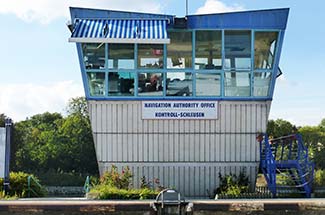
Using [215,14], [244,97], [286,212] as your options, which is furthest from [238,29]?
[286,212]

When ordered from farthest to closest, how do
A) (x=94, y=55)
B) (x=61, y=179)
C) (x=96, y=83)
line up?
(x=61, y=179)
(x=96, y=83)
(x=94, y=55)

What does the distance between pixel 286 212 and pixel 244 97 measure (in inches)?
251

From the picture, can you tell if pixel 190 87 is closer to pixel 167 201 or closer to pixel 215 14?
pixel 215 14

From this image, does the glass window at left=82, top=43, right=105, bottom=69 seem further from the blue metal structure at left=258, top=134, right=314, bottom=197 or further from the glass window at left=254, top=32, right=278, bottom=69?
the blue metal structure at left=258, top=134, right=314, bottom=197

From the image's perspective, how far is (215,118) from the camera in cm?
1786

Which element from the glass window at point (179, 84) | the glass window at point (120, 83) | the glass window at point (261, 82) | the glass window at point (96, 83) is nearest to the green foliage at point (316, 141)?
the glass window at point (261, 82)

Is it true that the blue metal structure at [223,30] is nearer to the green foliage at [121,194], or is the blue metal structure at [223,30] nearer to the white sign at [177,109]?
the white sign at [177,109]

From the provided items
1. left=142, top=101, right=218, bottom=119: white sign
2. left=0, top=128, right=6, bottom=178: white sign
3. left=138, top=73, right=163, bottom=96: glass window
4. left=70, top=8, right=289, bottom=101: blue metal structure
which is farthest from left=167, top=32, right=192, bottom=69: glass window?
left=0, top=128, right=6, bottom=178: white sign

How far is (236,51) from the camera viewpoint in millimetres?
17812

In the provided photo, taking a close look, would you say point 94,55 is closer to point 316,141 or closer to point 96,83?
point 96,83

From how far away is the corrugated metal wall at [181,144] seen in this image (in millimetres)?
17891

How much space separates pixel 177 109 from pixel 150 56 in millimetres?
1988

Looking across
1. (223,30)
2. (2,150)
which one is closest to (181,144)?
(223,30)

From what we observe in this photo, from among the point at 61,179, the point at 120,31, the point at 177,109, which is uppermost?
the point at 120,31
